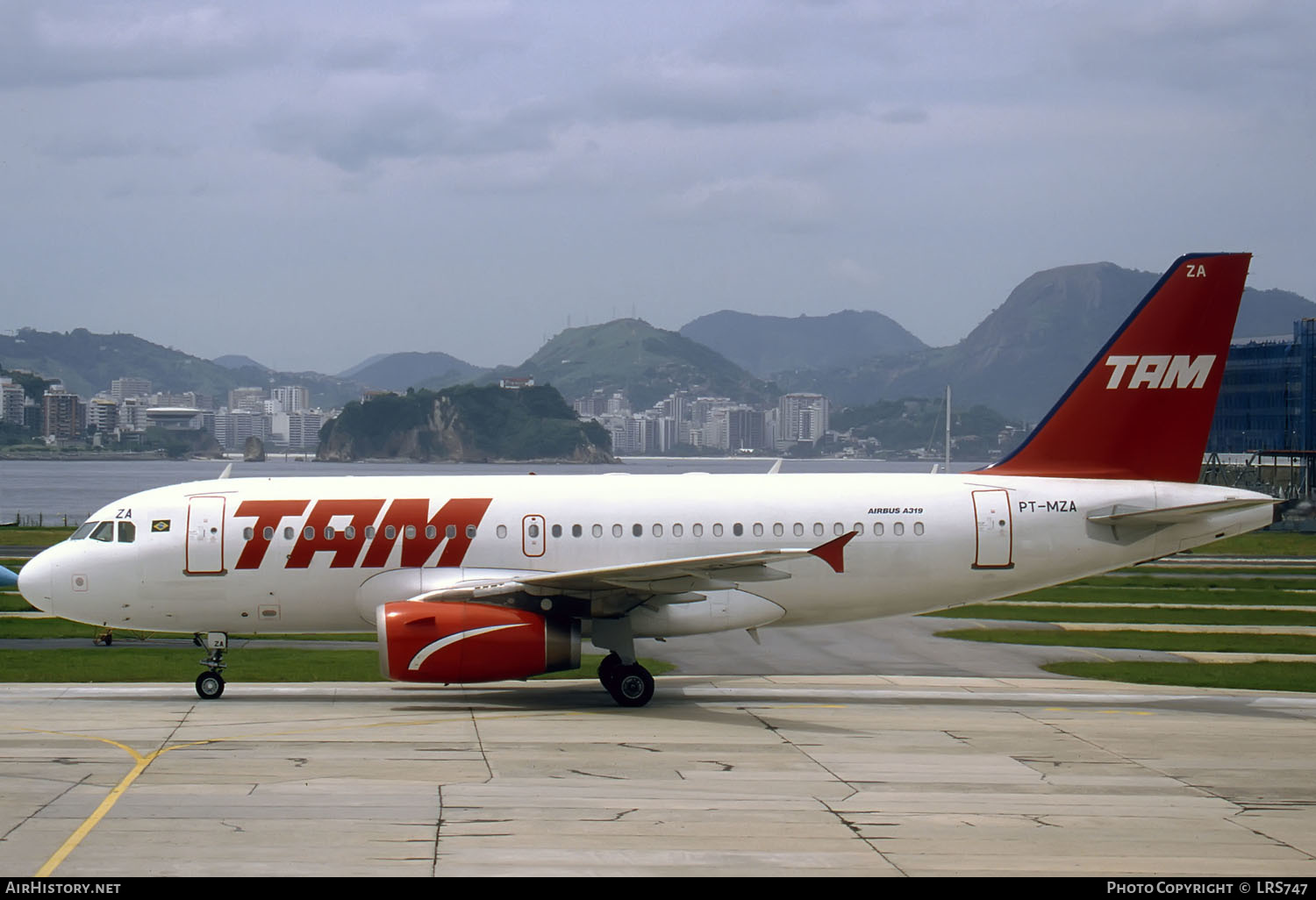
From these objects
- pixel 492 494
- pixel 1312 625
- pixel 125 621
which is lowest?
pixel 1312 625

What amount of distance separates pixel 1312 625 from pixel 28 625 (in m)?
34.3

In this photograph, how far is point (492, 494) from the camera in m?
24.8

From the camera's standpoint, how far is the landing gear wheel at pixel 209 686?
942 inches

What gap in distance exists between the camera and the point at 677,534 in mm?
24844

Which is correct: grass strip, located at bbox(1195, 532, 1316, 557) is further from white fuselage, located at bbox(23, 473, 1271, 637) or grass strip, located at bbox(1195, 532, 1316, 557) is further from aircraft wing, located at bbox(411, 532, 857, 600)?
aircraft wing, located at bbox(411, 532, 857, 600)

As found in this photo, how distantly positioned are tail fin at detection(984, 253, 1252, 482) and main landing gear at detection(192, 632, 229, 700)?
15.1 m

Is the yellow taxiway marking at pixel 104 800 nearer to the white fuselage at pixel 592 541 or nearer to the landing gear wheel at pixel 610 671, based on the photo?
the white fuselage at pixel 592 541

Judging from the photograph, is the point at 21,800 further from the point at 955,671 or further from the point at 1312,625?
the point at 1312,625

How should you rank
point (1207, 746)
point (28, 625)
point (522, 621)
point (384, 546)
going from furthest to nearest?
1. point (28, 625)
2. point (384, 546)
3. point (522, 621)
4. point (1207, 746)

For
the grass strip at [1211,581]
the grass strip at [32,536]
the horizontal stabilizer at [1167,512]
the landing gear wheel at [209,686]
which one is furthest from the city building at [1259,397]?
the landing gear wheel at [209,686]

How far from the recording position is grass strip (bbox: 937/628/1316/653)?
33.5 m

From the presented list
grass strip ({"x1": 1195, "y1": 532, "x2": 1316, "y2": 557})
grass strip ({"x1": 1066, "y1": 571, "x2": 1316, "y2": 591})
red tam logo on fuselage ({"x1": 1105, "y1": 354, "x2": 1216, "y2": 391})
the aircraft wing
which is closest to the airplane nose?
the aircraft wing

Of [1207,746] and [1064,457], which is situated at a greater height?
[1064,457]
